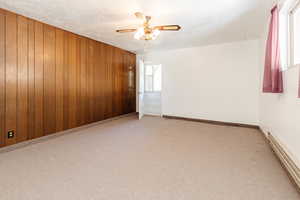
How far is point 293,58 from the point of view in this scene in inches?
94.3

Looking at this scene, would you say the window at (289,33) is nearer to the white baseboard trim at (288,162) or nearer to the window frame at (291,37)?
the window frame at (291,37)

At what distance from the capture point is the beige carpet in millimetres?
1756

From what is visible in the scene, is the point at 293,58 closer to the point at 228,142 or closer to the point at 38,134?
the point at 228,142

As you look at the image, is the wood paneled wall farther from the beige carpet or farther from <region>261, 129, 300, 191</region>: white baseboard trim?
<region>261, 129, 300, 191</region>: white baseboard trim

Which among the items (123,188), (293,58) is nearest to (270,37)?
(293,58)

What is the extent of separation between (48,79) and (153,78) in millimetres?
4076

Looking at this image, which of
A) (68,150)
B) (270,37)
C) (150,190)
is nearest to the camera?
(150,190)

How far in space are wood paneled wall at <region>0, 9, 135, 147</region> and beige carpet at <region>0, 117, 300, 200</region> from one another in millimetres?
542

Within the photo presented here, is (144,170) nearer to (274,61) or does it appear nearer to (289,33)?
(274,61)

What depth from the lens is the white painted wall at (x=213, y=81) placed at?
4637 mm

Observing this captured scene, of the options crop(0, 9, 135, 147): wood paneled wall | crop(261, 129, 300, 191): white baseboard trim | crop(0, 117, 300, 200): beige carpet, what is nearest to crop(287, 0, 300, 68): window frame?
crop(261, 129, 300, 191): white baseboard trim

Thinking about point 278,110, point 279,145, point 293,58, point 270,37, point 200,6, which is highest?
point 200,6

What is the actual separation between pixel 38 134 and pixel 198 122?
424 cm

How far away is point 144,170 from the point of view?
7.35ft
